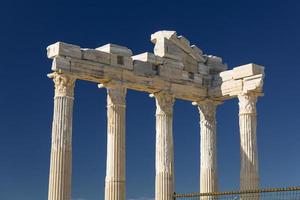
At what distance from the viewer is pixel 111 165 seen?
37.2 m

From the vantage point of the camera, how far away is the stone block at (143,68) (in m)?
39.2

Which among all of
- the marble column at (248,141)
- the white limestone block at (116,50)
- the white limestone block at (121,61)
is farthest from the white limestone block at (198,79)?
the white limestone block at (116,50)

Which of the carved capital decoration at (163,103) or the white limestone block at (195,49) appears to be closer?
the carved capital decoration at (163,103)

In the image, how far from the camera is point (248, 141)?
4100cm

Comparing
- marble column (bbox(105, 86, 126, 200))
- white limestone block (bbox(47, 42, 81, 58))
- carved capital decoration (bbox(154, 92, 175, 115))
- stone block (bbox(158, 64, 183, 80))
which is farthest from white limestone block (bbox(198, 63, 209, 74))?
white limestone block (bbox(47, 42, 81, 58))

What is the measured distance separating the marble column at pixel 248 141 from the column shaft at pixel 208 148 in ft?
9.37

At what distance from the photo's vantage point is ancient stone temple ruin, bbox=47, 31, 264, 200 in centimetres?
3503

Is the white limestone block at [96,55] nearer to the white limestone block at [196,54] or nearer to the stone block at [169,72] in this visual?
the stone block at [169,72]

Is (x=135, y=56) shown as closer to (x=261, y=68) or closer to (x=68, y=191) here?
(x=261, y=68)

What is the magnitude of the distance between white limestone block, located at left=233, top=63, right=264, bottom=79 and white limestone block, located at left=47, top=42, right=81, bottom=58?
11.5 m

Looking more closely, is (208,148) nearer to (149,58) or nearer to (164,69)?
(164,69)

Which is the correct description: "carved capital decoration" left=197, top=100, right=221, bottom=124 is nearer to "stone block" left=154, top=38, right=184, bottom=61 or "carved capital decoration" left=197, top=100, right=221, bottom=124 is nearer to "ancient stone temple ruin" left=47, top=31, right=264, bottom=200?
"ancient stone temple ruin" left=47, top=31, right=264, bottom=200

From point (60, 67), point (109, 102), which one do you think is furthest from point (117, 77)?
point (60, 67)

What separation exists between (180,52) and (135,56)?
10.9 ft
